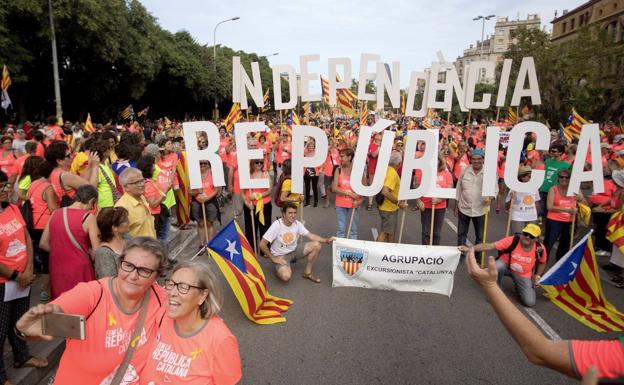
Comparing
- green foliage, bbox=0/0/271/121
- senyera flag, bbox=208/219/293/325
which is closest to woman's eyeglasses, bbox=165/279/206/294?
senyera flag, bbox=208/219/293/325

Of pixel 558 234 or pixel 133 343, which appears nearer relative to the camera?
pixel 133 343

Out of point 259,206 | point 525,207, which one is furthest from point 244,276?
point 525,207

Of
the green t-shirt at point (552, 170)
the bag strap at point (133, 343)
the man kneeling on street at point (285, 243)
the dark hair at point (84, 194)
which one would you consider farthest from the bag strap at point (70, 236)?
the green t-shirt at point (552, 170)

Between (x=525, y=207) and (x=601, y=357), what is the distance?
5181 mm

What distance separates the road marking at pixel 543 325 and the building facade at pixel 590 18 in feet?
139

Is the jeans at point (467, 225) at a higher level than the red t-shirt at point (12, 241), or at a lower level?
lower

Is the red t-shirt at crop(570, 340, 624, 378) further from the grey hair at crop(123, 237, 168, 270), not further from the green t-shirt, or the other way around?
the green t-shirt

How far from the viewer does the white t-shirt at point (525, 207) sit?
635 centimetres

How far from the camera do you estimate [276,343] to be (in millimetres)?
4230

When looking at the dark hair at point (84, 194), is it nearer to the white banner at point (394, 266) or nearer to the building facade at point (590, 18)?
the white banner at point (394, 266)

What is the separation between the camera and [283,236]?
5.85 meters

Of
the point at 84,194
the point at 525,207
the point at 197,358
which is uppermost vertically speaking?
the point at 84,194

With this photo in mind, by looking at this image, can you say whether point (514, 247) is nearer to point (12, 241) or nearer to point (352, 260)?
point (352, 260)

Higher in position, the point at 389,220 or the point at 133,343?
the point at 133,343
